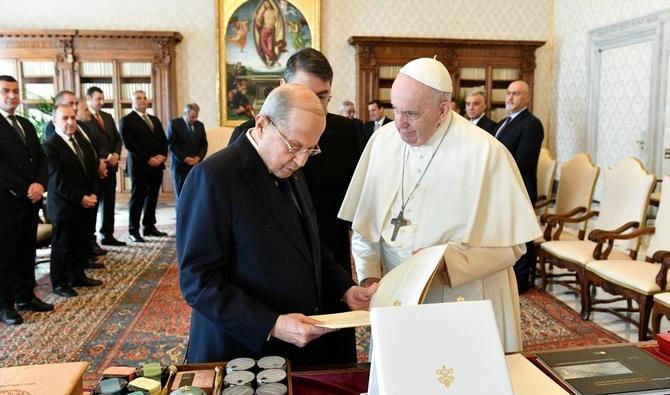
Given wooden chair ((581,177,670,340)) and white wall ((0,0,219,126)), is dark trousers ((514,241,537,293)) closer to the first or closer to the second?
wooden chair ((581,177,670,340))

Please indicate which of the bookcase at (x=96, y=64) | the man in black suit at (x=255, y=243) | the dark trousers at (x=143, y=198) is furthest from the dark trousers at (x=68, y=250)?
the bookcase at (x=96, y=64)

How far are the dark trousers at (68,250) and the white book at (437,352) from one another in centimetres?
460

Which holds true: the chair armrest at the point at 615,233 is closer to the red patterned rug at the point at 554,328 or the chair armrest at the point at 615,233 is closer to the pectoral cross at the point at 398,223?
the red patterned rug at the point at 554,328

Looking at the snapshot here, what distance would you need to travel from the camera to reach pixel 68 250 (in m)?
5.09

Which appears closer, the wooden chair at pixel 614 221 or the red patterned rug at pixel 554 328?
the red patterned rug at pixel 554 328

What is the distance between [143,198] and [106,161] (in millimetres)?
1066

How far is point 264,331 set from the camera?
5.11 ft

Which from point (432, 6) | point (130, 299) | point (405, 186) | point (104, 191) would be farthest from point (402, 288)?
point (432, 6)

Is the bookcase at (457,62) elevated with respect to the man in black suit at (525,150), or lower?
elevated

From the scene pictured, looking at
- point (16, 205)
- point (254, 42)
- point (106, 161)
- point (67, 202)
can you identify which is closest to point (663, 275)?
point (16, 205)

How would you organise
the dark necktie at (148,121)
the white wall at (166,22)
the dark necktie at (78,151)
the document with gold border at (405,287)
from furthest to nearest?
the white wall at (166,22) < the dark necktie at (148,121) < the dark necktie at (78,151) < the document with gold border at (405,287)

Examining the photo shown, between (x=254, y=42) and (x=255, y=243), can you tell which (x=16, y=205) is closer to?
(x=255, y=243)

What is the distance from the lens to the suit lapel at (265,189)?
1646 mm

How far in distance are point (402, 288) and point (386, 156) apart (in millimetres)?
987
